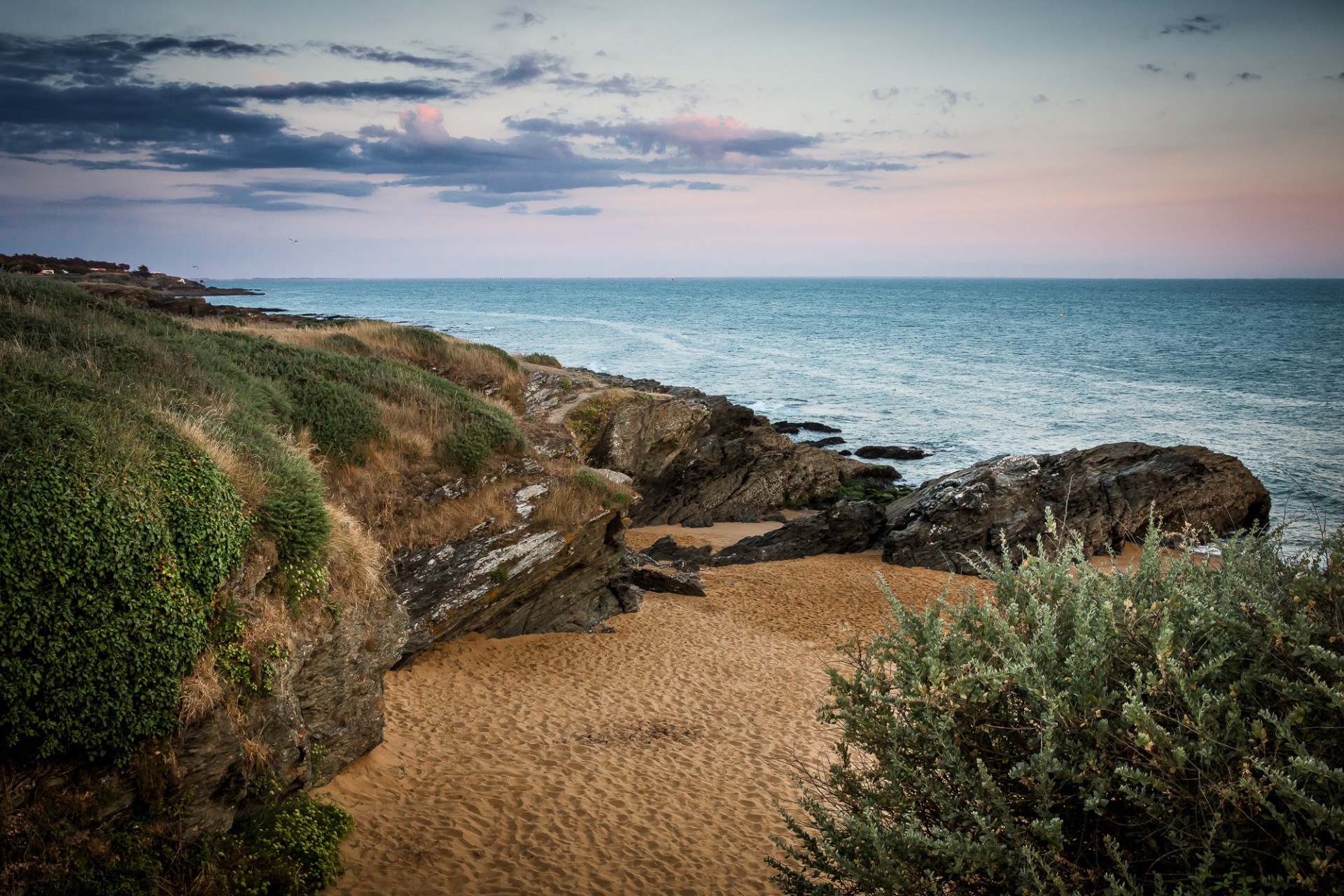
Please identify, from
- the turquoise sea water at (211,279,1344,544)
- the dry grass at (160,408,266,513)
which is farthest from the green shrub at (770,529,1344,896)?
the dry grass at (160,408,266,513)

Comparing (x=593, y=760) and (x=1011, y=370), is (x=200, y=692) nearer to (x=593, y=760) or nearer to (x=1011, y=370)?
(x=593, y=760)

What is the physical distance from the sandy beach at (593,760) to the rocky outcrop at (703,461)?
27.1 feet

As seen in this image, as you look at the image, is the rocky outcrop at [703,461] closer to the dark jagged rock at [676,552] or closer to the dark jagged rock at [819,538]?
the dark jagged rock at [676,552]

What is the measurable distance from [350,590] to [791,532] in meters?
17.5

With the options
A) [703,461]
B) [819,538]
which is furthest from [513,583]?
[703,461]

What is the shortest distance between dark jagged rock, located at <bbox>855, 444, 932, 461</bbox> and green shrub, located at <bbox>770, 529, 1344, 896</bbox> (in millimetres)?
33293

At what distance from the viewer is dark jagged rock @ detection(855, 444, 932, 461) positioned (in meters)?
38.0

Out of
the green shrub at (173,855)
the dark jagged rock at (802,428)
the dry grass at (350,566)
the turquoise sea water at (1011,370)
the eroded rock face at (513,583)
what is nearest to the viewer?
the green shrub at (173,855)

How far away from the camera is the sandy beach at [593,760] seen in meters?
8.02

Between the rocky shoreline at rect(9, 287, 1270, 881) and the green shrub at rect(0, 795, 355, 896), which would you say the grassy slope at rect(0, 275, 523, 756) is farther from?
the green shrub at rect(0, 795, 355, 896)

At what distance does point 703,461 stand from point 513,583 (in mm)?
16888

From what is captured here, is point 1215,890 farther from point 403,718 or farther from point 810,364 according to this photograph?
point 810,364

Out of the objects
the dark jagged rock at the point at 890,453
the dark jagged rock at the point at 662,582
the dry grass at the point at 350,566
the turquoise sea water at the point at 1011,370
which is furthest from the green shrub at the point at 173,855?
the dark jagged rock at the point at 890,453

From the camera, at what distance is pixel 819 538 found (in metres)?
24.6
